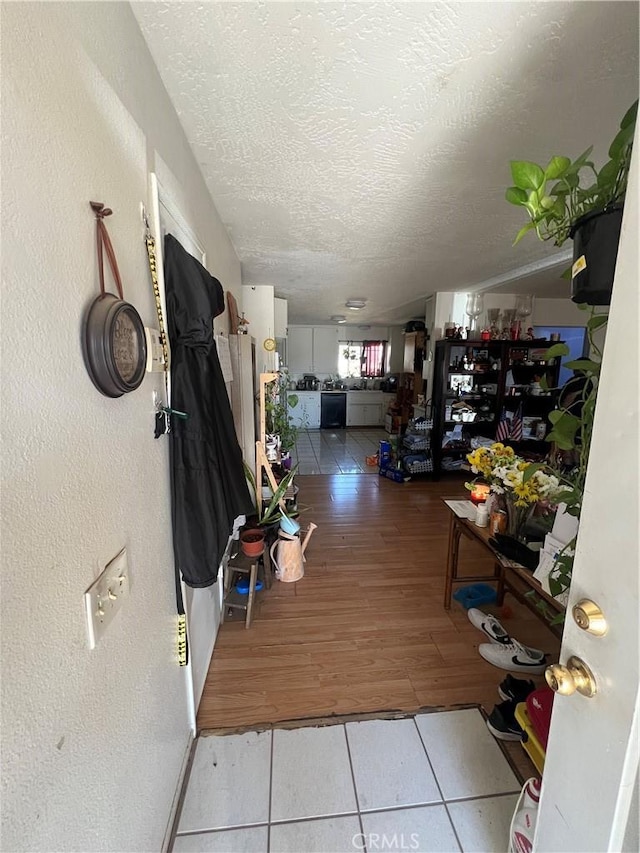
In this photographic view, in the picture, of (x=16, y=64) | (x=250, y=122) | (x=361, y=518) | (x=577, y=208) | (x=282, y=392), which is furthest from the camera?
(x=282, y=392)

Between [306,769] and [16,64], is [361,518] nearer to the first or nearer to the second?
[306,769]

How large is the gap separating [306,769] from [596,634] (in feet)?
3.97

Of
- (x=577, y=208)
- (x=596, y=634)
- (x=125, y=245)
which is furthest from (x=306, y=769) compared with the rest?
(x=577, y=208)

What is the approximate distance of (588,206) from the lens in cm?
74

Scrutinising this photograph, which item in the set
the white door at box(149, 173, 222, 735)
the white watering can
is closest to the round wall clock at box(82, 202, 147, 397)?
the white door at box(149, 173, 222, 735)

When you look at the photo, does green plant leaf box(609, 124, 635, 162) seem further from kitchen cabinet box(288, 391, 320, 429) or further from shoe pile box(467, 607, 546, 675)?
kitchen cabinet box(288, 391, 320, 429)

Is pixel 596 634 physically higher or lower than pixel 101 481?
lower

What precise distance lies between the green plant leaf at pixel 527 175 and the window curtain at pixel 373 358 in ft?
23.0

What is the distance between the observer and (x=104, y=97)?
0.68 metres

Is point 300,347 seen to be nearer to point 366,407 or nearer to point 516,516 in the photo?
point 366,407

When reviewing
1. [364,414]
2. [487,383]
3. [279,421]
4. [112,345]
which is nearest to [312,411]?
[364,414]

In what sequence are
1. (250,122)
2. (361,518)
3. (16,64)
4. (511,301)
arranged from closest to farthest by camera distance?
1. (16,64)
2. (250,122)
3. (361,518)
4. (511,301)

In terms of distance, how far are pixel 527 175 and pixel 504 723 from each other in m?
1.82

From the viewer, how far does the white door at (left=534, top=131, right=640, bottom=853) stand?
0.52m
